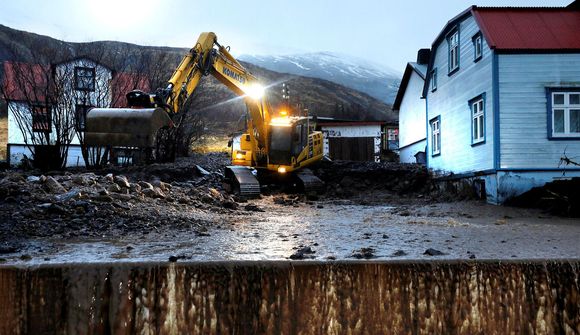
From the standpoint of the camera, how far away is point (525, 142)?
43.5 feet

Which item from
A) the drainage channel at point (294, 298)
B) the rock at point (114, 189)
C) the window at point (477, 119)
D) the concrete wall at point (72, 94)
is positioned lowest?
the drainage channel at point (294, 298)

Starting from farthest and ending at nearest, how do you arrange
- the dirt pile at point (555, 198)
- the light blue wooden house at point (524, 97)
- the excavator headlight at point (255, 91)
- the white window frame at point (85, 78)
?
the white window frame at point (85, 78)
the excavator headlight at point (255, 91)
the light blue wooden house at point (524, 97)
the dirt pile at point (555, 198)

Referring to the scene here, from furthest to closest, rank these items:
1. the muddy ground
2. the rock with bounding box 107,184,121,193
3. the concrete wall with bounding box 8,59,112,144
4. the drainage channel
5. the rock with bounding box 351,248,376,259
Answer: the concrete wall with bounding box 8,59,112,144 → the rock with bounding box 107,184,121,193 → the muddy ground → the rock with bounding box 351,248,376,259 → the drainage channel

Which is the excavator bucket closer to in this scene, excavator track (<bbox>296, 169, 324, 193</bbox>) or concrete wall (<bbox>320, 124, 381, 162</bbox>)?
excavator track (<bbox>296, 169, 324, 193</bbox>)

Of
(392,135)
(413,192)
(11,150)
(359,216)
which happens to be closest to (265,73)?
(392,135)

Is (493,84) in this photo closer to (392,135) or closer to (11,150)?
(392,135)

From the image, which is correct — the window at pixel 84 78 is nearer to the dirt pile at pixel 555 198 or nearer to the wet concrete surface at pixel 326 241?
the wet concrete surface at pixel 326 241

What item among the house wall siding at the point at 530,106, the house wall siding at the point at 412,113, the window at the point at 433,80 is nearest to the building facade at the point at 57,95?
the window at the point at 433,80

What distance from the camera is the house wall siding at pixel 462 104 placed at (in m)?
13.9

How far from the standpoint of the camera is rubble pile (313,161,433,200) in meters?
18.5

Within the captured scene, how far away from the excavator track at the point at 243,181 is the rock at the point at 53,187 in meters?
6.64

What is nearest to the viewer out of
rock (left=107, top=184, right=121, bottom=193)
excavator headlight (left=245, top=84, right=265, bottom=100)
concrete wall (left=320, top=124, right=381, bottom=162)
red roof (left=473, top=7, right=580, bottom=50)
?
rock (left=107, top=184, right=121, bottom=193)

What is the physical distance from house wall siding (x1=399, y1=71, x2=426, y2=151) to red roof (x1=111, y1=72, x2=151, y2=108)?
13.1 metres

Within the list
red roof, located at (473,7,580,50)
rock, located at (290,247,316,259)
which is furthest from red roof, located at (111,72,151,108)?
rock, located at (290,247,316,259)
